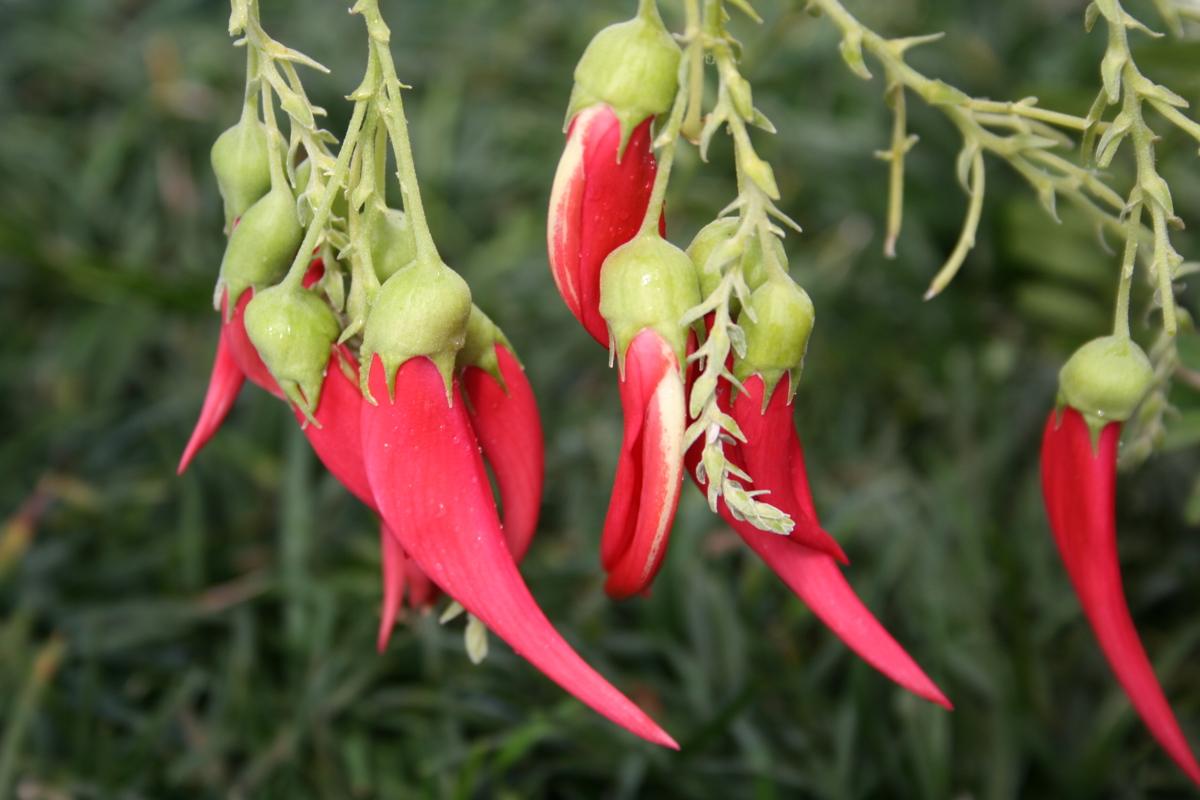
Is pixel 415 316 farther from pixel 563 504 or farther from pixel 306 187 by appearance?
pixel 563 504

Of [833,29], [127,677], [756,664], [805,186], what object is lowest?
[127,677]

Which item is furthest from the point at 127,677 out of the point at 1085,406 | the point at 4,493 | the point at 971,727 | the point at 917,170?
the point at 917,170

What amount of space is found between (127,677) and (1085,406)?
38.0 inches

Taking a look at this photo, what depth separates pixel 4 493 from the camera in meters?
1.23

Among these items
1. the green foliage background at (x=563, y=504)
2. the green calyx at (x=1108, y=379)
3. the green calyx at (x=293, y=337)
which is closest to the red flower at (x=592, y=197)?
the green calyx at (x=293, y=337)

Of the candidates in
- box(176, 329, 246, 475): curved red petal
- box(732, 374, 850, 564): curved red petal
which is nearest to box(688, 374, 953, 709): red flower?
box(732, 374, 850, 564): curved red petal

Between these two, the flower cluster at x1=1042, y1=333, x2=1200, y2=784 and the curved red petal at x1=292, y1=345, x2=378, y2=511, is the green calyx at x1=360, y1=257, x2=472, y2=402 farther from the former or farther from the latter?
the flower cluster at x1=1042, y1=333, x2=1200, y2=784

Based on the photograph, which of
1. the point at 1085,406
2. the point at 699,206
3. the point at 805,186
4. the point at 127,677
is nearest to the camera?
the point at 1085,406

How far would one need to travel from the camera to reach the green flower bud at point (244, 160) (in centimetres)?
49

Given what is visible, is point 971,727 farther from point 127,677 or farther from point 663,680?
point 127,677

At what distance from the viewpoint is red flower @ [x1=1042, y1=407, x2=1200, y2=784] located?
1.65 feet

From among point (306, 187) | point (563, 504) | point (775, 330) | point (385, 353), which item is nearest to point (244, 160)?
point (306, 187)

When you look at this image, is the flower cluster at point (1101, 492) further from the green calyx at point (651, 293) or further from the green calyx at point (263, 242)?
the green calyx at point (263, 242)

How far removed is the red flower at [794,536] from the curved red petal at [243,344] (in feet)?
0.64
